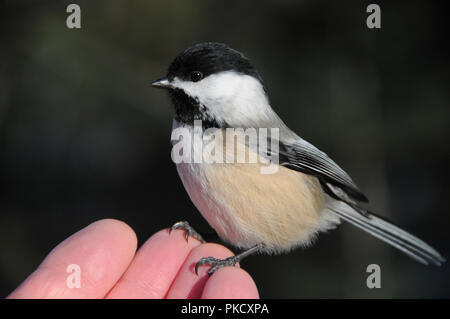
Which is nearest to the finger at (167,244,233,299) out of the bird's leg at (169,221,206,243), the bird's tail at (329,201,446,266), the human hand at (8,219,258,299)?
the human hand at (8,219,258,299)

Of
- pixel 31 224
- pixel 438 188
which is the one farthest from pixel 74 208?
pixel 438 188

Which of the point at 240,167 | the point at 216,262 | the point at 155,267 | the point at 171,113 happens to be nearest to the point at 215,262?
the point at 216,262

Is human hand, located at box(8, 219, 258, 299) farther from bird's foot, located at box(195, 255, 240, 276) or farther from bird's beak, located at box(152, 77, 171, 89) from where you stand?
bird's beak, located at box(152, 77, 171, 89)

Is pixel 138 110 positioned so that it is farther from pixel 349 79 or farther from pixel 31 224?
pixel 349 79

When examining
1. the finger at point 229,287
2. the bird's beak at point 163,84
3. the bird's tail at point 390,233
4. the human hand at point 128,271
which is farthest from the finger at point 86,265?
the bird's tail at point 390,233

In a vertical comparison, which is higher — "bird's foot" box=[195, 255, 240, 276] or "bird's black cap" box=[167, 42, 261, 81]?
"bird's black cap" box=[167, 42, 261, 81]
